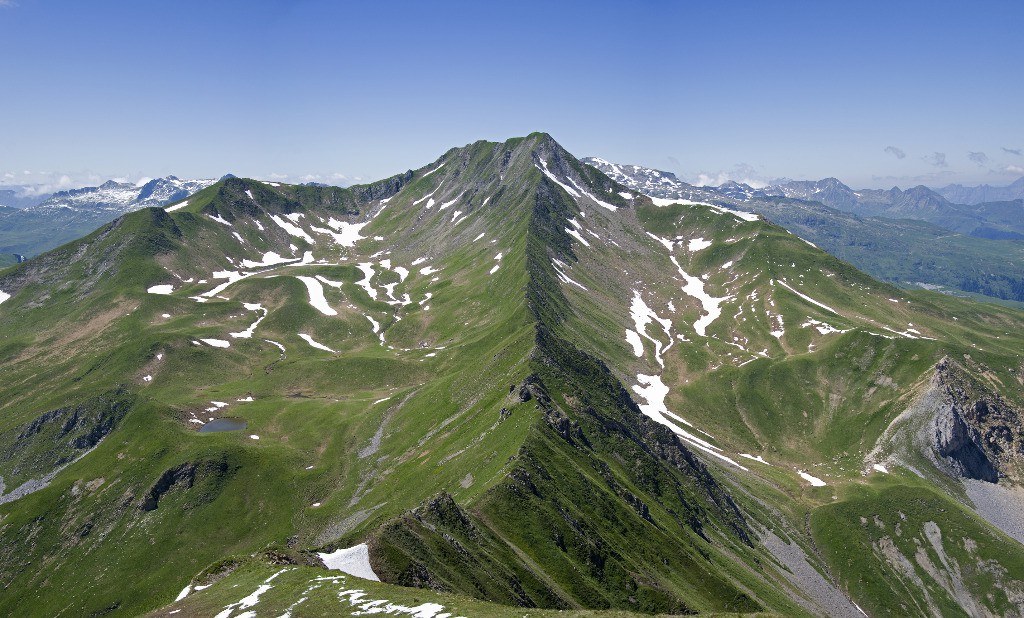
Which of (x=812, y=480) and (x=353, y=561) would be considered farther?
(x=812, y=480)

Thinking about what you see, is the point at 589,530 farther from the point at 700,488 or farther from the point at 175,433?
the point at 175,433

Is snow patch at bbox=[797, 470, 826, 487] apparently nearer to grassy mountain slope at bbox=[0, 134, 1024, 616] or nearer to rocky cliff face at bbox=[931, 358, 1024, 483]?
grassy mountain slope at bbox=[0, 134, 1024, 616]

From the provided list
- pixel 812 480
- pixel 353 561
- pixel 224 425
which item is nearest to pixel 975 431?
pixel 812 480

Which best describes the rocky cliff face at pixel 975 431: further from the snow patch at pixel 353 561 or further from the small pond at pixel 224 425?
the small pond at pixel 224 425

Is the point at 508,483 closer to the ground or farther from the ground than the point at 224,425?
farther from the ground

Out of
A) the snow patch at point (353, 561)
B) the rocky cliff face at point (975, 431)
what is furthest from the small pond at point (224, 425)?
the rocky cliff face at point (975, 431)

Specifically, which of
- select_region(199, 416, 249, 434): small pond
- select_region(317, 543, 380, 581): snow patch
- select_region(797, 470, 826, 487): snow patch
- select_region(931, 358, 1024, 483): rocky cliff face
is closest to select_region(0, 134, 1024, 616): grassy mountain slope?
select_region(931, 358, 1024, 483): rocky cliff face

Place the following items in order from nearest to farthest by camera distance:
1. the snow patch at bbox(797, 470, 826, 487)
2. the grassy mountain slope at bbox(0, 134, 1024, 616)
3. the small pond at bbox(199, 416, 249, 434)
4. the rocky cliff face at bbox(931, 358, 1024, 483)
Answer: the grassy mountain slope at bbox(0, 134, 1024, 616) < the small pond at bbox(199, 416, 249, 434) < the snow patch at bbox(797, 470, 826, 487) < the rocky cliff face at bbox(931, 358, 1024, 483)

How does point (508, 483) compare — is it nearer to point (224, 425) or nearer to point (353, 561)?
point (353, 561)
